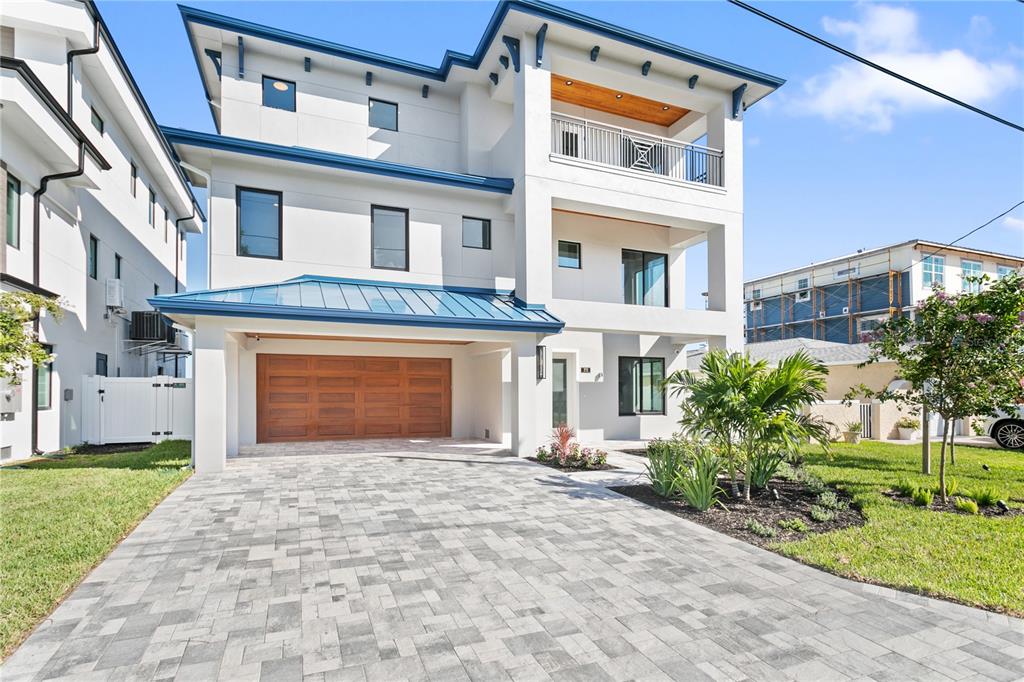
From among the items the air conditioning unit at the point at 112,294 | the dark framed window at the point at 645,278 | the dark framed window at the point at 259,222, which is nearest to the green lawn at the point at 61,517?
the dark framed window at the point at 259,222

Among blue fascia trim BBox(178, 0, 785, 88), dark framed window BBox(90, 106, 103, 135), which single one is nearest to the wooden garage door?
dark framed window BBox(90, 106, 103, 135)

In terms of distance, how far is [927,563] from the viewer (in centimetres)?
505

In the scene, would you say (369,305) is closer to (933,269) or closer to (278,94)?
(278,94)

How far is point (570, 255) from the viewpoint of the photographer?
49.3 ft

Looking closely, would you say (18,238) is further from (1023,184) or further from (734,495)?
(1023,184)

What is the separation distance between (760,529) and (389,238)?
10577mm

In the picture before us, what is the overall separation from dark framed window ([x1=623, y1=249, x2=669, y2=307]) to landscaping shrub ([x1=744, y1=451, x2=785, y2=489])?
8.44 meters

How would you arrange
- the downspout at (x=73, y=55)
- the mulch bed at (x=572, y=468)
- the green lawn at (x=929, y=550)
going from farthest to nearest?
the downspout at (x=73, y=55) → the mulch bed at (x=572, y=468) → the green lawn at (x=929, y=550)

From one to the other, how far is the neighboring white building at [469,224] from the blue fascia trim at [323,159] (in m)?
0.04

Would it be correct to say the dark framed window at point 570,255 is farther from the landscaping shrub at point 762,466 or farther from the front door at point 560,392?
the landscaping shrub at point 762,466

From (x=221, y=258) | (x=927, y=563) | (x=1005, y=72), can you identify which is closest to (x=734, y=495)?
(x=927, y=563)

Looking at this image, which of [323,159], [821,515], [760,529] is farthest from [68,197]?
[821,515]

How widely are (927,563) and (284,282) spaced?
1217 centimetres

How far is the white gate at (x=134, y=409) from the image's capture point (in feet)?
42.3
